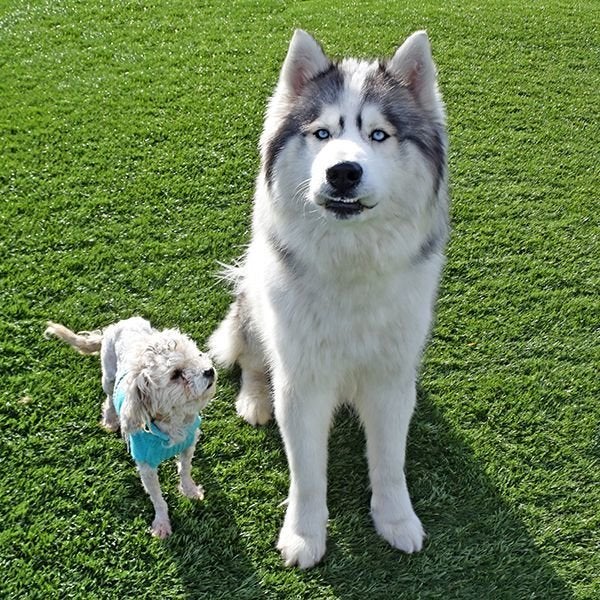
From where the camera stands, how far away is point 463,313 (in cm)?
374

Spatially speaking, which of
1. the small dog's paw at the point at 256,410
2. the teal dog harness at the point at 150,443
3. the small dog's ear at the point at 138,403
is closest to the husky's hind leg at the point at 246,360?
the small dog's paw at the point at 256,410

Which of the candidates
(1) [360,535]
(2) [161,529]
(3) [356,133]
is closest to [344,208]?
(3) [356,133]


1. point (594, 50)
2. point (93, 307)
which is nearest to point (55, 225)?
point (93, 307)

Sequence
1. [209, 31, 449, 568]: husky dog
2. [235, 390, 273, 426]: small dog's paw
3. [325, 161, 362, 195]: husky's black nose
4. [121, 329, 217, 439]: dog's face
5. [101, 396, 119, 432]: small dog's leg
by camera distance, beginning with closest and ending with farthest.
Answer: [325, 161, 362, 195]: husky's black nose → [209, 31, 449, 568]: husky dog → [121, 329, 217, 439]: dog's face → [101, 396, 119, 432]: small dog's leg → [235, 390, 273, 426]: small dog's paw

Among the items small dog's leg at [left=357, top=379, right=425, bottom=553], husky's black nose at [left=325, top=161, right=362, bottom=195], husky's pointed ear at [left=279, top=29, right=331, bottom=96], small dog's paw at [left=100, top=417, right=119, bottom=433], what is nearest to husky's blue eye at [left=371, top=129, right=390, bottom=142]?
husky's black nose at [left=325, top=161, right=362, bottom=195]

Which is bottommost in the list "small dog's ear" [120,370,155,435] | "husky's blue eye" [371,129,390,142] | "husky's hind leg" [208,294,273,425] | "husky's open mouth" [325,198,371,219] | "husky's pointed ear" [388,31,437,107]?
"husky's hind leg" [208,294,273,425]

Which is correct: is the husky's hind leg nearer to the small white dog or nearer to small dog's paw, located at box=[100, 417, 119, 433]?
the small white dog

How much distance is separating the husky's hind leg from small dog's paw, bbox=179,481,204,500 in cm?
43

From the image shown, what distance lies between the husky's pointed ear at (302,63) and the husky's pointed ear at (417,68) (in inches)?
9.8

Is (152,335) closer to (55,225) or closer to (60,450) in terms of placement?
(60,450)

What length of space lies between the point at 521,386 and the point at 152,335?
6.14ft

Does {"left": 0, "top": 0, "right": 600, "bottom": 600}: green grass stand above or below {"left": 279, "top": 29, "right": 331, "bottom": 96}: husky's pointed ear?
below

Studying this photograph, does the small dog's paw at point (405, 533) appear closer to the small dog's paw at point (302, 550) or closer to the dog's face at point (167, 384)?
the small dog's paw at point (302, 550)

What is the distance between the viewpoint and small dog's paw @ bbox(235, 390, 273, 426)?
3195mm
